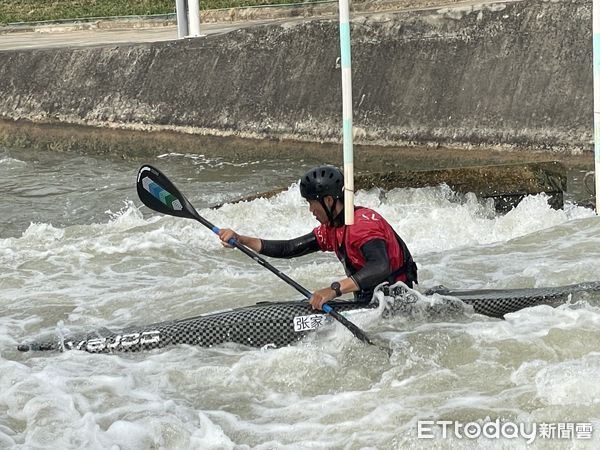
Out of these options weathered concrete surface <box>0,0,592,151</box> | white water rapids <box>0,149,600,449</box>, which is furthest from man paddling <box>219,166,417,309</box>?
weathered concrete surface <box>0,0,592,151</box>

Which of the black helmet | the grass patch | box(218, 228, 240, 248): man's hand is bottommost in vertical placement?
box(218, 228, 240, 248): man's hand

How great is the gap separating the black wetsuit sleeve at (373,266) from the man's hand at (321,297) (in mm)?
169

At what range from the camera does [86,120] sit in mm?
17297

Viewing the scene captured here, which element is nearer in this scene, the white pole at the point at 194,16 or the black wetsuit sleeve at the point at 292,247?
the black wetsuit sleeve at the point at 292,247

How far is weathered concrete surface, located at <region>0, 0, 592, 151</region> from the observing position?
13242 mm

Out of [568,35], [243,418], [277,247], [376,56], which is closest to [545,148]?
[568,35]

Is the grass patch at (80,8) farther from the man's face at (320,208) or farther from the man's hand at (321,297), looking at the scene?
Answer: the man's hand at (321,297)

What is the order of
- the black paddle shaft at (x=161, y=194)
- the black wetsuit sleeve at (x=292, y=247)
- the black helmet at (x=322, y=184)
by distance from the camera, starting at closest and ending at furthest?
the black helmet at (x=322, y=184), the black wetsuit sleeve at (x=292, y=247), the black paddle shaft at (x=161, y=194)

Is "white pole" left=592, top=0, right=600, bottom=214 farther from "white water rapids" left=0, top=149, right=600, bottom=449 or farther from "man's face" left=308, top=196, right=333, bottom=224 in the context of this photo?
"man's face" left=308, top=196, right=333, bottom=224

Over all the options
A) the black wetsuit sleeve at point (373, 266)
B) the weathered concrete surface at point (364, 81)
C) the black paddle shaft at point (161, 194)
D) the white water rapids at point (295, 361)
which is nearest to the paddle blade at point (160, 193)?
the black paddle shaft at point (161, 194)

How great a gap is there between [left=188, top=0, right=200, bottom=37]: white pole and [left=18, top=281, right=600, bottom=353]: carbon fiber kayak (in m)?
12.0

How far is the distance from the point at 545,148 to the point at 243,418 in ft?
28.3

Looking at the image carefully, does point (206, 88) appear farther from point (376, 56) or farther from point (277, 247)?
point (277, 247)

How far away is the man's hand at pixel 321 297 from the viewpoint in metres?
5.58
